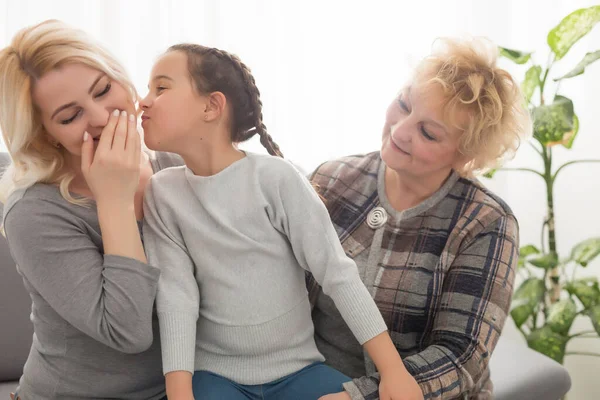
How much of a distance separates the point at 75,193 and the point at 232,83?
417 millimetres

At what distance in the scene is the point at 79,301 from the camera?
1.46 metres

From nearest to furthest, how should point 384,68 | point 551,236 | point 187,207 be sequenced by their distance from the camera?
point 187,207
point 551,236
point 384,68

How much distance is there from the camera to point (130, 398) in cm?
164

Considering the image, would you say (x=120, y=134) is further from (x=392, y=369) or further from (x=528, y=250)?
(x=528, y=250)

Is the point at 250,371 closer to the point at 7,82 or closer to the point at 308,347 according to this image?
the point at 308,347

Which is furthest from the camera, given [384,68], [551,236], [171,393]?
[384,68]

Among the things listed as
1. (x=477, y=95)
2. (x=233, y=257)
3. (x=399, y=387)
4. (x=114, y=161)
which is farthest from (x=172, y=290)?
(x=477, y=95)

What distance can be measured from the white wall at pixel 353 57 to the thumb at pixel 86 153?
135cm

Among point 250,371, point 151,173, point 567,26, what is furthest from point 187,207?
point 567,26

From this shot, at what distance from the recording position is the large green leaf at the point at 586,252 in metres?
2.68

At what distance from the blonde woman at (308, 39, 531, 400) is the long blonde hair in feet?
2.13

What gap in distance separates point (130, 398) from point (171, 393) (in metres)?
0.23

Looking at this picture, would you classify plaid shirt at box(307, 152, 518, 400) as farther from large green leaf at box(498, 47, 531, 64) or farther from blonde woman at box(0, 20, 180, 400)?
large green leaf at box(498, 47, 531, 64)

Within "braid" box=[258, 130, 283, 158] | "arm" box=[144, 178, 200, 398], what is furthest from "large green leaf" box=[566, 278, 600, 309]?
"arm" box=[144, 178, 200, 398]
